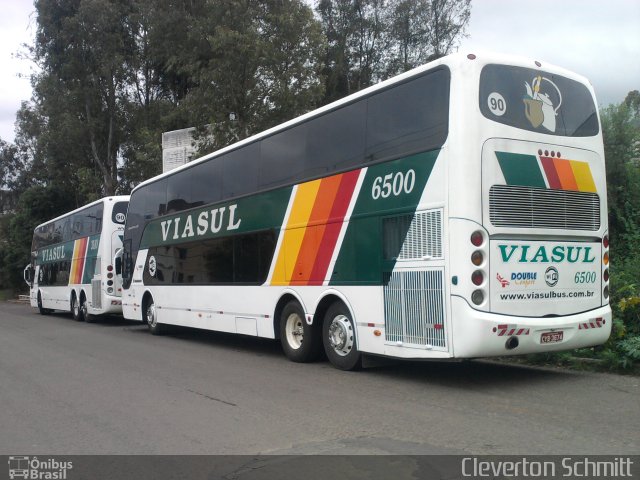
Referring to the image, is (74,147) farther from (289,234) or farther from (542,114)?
(542,114)

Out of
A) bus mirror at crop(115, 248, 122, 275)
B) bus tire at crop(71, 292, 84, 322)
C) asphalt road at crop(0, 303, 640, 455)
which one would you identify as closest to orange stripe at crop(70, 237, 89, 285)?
bus tire at crop(71, 292, 84, 322)

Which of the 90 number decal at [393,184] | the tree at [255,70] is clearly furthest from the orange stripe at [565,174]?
the tree at [255,70]

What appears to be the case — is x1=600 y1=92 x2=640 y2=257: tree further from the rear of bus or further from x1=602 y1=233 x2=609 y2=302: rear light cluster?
the rear of bus

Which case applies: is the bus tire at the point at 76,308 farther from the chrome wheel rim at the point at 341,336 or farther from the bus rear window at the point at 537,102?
the bus rear window at the point at 537,102

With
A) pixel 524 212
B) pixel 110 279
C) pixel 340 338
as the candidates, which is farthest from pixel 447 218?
pixel 110 279

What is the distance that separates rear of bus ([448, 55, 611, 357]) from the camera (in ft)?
25.2

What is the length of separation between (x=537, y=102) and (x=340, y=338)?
4380mm

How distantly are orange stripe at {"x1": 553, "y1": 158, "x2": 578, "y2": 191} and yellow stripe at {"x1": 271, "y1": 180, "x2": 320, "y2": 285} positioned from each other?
3.63m

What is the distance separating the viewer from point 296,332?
11109 millimetres

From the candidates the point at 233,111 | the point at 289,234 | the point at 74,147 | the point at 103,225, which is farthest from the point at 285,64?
the point at 74,147

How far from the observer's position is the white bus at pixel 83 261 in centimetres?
2044

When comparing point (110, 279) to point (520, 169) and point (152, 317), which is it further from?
point (520, 169)
